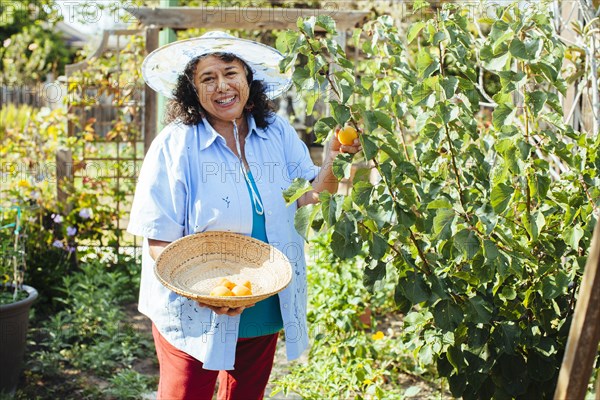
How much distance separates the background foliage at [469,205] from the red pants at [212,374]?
1.70ft

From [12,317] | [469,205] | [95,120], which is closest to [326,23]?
[469,205]

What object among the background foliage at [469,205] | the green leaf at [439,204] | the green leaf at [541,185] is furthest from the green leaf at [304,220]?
the green leaf at [541,185]

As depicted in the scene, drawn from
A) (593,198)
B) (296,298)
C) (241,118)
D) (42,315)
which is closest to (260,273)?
(296,298)

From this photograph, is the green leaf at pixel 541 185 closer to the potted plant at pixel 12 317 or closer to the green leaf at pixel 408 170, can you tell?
the green leaf at pixel 408 170

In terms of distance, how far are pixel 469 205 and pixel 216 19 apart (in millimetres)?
3255

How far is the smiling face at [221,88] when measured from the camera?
2418mm

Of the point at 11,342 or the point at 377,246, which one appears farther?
the point at 11,342

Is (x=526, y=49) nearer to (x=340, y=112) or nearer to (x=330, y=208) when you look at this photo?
(x=340, y=112)

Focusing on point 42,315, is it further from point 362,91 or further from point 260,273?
point 362,91

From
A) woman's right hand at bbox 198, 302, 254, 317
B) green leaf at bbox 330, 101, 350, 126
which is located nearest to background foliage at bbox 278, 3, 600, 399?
green leaf at bbox 330, 101, 350, 126

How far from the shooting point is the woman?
231 cm

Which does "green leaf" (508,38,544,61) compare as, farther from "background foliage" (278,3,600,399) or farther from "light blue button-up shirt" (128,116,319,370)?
"light blue button-up shirt" (128,116,319,370)

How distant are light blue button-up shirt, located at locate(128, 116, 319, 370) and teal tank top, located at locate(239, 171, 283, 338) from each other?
28mm

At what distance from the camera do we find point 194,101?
2.51 metres
